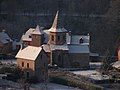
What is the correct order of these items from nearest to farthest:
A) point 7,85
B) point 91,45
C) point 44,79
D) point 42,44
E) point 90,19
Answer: point 7,85 < point 44,79 < point 42,44 < point 91,45 < point 90,19

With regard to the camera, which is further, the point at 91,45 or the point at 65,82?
the point at 91,45

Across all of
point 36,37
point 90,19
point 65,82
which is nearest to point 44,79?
point 65,82

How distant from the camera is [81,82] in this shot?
53.7 m

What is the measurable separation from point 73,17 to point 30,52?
88.9 feet

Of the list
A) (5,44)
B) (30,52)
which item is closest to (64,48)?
(30,52)

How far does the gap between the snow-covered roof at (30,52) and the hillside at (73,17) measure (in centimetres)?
1606

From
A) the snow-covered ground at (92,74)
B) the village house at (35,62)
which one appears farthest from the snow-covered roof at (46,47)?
the village house at (35,62)

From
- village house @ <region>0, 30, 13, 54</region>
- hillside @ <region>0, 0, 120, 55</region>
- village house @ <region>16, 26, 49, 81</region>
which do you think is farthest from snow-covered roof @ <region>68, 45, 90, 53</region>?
village house @ <region>0, 30, 13, 54</region>

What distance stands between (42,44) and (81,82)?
1409 cm

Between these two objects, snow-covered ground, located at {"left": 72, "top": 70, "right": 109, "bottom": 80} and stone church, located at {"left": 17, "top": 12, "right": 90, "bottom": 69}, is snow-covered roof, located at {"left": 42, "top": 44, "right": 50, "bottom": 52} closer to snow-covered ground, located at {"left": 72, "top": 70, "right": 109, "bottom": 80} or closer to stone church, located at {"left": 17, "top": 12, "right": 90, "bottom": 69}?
stone church, located at {"left": 17, "top": 12, "right": 90, "bottom": 69}

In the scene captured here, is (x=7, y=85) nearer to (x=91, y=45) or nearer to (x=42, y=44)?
(x=42, y=44)

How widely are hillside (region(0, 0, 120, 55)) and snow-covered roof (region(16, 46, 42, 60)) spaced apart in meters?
16.1

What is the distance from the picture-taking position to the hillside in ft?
254

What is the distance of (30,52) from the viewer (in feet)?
192
